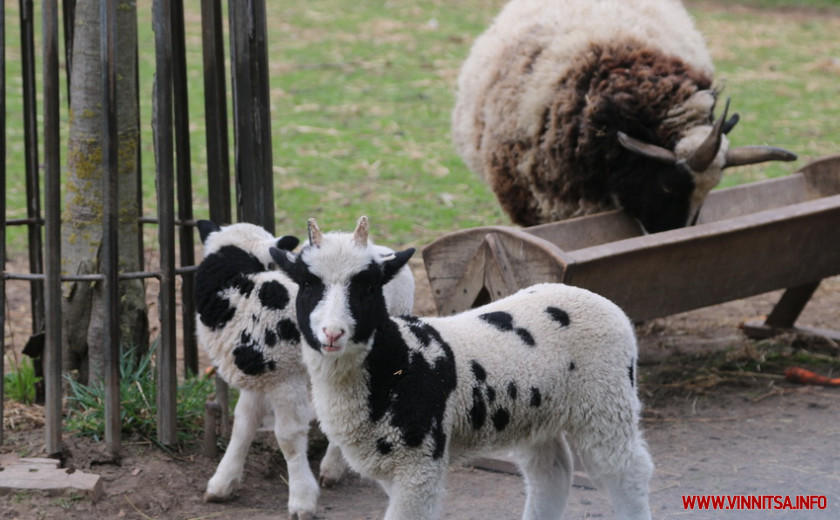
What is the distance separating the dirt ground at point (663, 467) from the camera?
13.9 feet

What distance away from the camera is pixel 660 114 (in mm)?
6121

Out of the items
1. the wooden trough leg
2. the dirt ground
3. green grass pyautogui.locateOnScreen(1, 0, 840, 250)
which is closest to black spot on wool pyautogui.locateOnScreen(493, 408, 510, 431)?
the dirt ground

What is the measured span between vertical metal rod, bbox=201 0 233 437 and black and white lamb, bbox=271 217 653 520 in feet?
4.90

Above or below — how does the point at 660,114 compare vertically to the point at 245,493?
above

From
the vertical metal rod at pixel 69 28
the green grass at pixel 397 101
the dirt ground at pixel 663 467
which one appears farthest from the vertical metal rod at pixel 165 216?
the green grass at pixel 397 101

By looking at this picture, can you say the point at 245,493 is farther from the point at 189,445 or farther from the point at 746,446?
the point at 746,446

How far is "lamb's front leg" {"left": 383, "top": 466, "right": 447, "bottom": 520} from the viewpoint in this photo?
3.22 metres

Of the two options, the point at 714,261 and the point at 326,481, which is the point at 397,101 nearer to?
the point at 714,261

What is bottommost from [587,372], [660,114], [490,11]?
[587,372]

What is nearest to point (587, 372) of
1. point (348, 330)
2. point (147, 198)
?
point (348, 330)

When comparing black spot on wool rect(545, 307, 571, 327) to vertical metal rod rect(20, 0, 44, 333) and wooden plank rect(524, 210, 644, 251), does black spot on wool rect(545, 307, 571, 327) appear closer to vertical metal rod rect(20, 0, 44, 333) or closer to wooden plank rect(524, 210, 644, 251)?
wooden plank rect(524, 210, 644, 251)

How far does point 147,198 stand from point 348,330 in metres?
6.42

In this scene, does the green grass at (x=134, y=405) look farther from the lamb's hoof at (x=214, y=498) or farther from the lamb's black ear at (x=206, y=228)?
the lamb's black ear at (x=206, y=228)

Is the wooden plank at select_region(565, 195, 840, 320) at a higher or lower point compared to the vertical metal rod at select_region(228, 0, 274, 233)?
lower
